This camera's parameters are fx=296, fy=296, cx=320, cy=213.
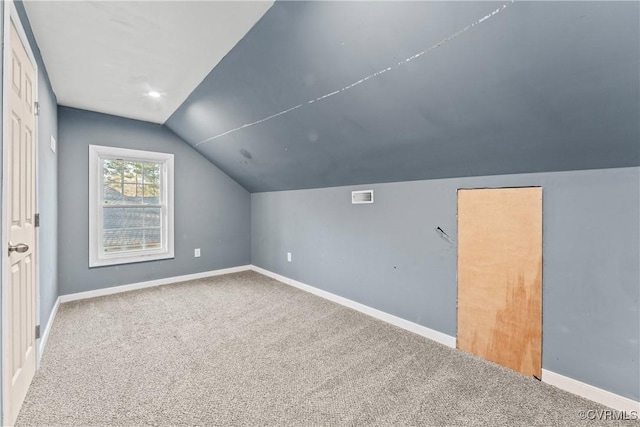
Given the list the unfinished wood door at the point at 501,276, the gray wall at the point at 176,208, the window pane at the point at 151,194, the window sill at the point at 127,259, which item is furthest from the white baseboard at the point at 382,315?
the window pane at the point at 151,194

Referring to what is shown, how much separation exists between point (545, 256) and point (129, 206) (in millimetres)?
4309

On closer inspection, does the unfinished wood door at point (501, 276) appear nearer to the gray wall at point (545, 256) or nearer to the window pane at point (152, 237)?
the gray wall at point (545, 256)

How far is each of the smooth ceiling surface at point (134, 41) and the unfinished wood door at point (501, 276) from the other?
6.32 ft

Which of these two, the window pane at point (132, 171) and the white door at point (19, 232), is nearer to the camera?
the white door at point (19, 232)

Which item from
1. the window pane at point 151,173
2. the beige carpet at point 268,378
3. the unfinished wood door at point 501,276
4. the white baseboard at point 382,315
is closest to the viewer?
the beige carpet at point 268,378

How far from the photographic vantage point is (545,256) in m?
1.81

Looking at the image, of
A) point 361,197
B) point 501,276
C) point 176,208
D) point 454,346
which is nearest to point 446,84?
→ point 501,276

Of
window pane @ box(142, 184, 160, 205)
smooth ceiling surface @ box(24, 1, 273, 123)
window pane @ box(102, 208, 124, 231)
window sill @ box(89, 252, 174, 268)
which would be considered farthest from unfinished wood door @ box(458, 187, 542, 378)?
window pane @ box(102, 208, 124, 231)

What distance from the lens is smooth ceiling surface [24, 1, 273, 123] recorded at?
172 cm

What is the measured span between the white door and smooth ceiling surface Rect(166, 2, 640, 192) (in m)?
1.22

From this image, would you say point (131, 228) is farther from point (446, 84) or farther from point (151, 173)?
point (446, 84)

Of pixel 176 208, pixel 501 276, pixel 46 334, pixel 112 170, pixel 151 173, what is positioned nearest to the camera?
pixel 501 276

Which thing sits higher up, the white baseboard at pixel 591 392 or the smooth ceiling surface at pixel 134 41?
the smooth ceiling surface at pixel 134 41

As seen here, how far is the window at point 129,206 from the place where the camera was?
138 inches
